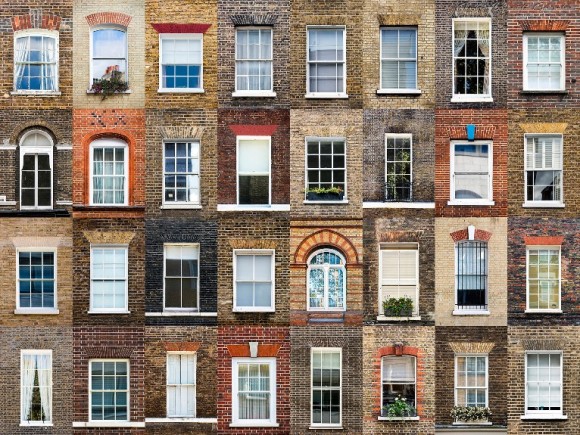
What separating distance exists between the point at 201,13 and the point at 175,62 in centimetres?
175

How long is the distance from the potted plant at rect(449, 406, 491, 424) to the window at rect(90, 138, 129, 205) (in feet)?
40.5

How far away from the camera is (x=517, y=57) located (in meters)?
31.3

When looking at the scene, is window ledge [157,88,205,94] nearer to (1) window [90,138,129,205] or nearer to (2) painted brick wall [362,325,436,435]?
(1) window [90,138,129,205]

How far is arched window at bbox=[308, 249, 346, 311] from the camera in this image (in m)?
31.2

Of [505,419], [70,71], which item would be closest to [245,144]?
[70,71]

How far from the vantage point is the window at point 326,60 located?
31.4m

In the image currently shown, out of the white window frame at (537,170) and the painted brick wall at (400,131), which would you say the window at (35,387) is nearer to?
the painted brick wall at (400,131)

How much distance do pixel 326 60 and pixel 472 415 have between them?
39.3ft

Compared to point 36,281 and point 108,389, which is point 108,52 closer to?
point 36,281

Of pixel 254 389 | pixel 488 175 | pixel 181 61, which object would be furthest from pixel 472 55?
pixel 254 389

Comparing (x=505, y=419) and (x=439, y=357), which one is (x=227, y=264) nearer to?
(x=439, y=357)

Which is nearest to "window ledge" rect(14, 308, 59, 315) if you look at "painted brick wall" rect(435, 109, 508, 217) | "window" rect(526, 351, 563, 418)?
"painted brick wall" rect(435, 109, 508, 217)

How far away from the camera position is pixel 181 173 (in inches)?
1232

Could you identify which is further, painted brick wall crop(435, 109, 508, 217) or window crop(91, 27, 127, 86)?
window crop(91, 27, 127, 86)
